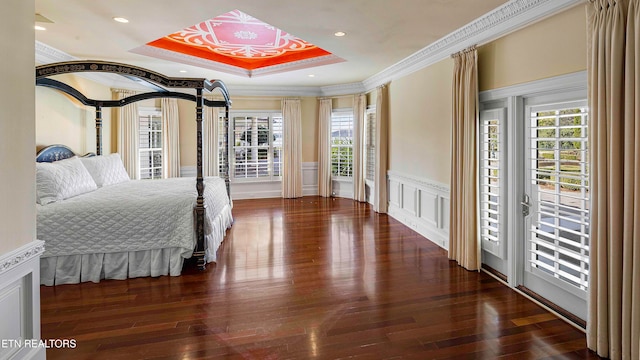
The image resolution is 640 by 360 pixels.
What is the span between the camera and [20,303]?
1.89 metres

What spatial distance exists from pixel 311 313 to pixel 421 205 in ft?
9.98

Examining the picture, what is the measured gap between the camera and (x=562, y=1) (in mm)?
2672

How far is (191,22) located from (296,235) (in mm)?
3218

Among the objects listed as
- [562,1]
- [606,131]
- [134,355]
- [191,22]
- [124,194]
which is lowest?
[134,355]

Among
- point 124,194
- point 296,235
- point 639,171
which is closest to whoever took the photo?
point 639,171

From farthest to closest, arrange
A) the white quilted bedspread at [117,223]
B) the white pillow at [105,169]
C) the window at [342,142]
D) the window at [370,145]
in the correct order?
the window at [342,142] → the window at [370,145] → the white pillow at [105,169] → the white quilted bedspread at [117,223]

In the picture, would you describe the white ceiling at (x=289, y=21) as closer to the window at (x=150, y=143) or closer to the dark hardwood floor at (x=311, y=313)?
the window at (x=150, y=143)

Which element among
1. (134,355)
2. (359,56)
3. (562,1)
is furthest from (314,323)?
(359,56)

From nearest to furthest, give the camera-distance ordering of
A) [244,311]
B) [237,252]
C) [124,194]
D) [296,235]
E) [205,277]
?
[244,311], [205,277], [124,194], [237,252], [296,235]

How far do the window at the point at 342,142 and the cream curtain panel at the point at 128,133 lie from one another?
4.51 meters

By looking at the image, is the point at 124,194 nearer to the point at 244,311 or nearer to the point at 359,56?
the point at 244,311

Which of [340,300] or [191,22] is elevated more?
[191,22]

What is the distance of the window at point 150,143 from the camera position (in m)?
7.57

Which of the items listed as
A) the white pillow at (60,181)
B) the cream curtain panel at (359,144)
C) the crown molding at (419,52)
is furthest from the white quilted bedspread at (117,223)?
the cream curtain panel at (359,144)
